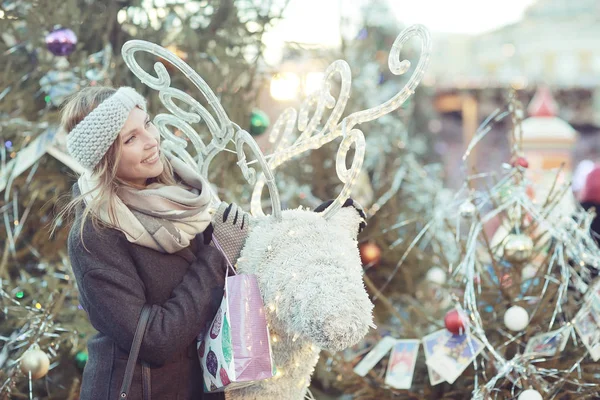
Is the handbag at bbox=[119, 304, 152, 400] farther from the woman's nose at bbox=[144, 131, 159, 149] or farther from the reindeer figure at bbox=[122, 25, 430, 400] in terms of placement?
the woman's nose at bbox=[144, 131, 159, 149]

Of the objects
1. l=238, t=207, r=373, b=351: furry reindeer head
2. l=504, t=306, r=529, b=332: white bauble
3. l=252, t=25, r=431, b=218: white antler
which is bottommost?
l=504, t=306, r=529, b=332: white bauble

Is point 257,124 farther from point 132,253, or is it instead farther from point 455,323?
point 132,253

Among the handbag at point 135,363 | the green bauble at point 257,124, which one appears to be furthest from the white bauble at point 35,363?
the green bauble at point 257,124

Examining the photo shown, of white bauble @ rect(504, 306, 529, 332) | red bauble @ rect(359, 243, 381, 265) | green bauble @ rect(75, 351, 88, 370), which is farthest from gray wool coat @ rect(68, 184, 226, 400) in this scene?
red bauble @ rect(359, 243, 381, 265)

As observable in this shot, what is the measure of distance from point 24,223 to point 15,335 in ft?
1.52

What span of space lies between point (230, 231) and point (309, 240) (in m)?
0.20

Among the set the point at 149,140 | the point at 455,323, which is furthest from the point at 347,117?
the point at 455,323

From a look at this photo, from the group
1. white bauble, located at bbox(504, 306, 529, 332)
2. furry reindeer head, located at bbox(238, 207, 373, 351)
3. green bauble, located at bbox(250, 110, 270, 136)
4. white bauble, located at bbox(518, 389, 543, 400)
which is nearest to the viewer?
furry reindeer head, located at bbox(238, 207, 373, 351)

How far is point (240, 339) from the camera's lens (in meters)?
1.32

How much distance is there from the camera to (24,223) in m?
2.46

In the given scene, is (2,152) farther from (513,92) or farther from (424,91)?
(424,91)

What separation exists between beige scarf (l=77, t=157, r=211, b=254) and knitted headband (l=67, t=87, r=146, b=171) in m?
0.06

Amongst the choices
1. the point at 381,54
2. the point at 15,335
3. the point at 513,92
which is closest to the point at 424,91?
the point at 381,54

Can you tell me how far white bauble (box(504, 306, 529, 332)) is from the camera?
1997 mm
